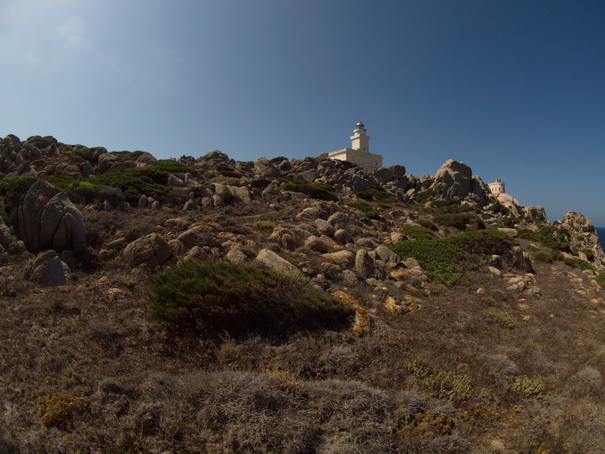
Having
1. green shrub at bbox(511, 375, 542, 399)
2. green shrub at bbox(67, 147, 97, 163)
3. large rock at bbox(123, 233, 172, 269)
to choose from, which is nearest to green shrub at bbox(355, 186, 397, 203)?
green shrub at bbox(67, 147, 97, 163)

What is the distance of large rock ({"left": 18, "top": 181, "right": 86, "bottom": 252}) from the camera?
8516mm

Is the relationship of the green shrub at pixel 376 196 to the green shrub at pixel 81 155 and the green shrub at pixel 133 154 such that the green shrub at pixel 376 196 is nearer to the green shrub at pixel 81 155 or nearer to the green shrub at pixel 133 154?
the green shrub at pixel 133 154

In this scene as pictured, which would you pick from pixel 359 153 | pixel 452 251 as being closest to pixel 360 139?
pixel 359 153

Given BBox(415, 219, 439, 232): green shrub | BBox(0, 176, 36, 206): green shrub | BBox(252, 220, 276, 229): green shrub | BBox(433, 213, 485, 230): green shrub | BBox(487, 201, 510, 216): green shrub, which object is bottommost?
BBox(0, 176, 36, 206): green shrub

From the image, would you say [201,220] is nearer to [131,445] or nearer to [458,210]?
[131,445]

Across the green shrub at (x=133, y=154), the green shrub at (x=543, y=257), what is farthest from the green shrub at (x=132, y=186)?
the green shrub at (x=543, y=257)

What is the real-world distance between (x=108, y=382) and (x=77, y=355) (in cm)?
122

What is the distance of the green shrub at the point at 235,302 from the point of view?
5484 mm

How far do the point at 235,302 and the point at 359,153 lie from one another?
58.3m

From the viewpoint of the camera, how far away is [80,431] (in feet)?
10.6

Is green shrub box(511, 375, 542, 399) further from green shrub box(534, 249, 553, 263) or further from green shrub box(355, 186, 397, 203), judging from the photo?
green shrub box(355, 186, 397, 203)

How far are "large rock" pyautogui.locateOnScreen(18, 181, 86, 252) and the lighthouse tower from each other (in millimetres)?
59411

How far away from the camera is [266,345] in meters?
5.26

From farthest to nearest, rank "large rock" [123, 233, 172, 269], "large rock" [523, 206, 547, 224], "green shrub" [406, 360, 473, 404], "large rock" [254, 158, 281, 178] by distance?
"large rock" [523, 206, 547, 224], "large rock" [254, 158, 281, 178], "large rock" [123, 233, 172, 269], "green shrub" [406, 360, 473, 404]
